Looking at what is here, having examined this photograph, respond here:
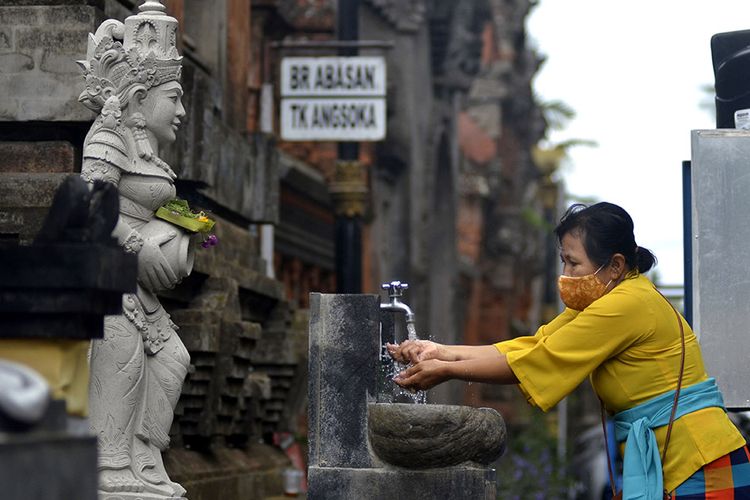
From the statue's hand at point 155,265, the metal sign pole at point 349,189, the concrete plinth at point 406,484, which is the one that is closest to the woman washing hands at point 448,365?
the concrete plinth at point 406,484

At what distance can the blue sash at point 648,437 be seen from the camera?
6891 mm

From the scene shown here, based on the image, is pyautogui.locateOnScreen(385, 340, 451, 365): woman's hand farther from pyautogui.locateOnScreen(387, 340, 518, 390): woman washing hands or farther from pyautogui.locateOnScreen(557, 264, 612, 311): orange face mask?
pyautogui.locateOnScreen(557, 264, 612, 311): orange face mask

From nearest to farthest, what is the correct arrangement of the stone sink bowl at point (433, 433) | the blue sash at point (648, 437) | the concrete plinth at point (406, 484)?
1. the blue sash at point (648, 437)
2. the stone sink bowl at point (433, 433)
3. the concrete plinth at point (406, 484)

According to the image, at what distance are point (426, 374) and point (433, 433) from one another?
1.11 meters

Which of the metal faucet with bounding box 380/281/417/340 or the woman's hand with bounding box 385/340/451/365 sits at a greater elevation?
the metal faucet with bounding box 380/281/417/340

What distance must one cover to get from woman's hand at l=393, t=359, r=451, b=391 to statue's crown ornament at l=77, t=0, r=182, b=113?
2146mm

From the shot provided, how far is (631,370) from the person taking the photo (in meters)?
7.02

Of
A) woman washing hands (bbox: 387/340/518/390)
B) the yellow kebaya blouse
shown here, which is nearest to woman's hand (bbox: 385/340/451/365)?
woman washing hands (bbox: 387/340/518/390)

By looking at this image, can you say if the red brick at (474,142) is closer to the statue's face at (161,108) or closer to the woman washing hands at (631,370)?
the statue's face at (161,108)

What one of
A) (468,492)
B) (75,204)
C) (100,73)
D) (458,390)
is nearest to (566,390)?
(468,492)

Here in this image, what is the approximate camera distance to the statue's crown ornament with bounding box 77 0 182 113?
8.65m

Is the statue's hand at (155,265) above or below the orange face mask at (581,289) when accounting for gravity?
above

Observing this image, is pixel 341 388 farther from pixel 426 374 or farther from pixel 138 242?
pixel 426 374

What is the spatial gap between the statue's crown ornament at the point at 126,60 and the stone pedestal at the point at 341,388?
1.33 meters
